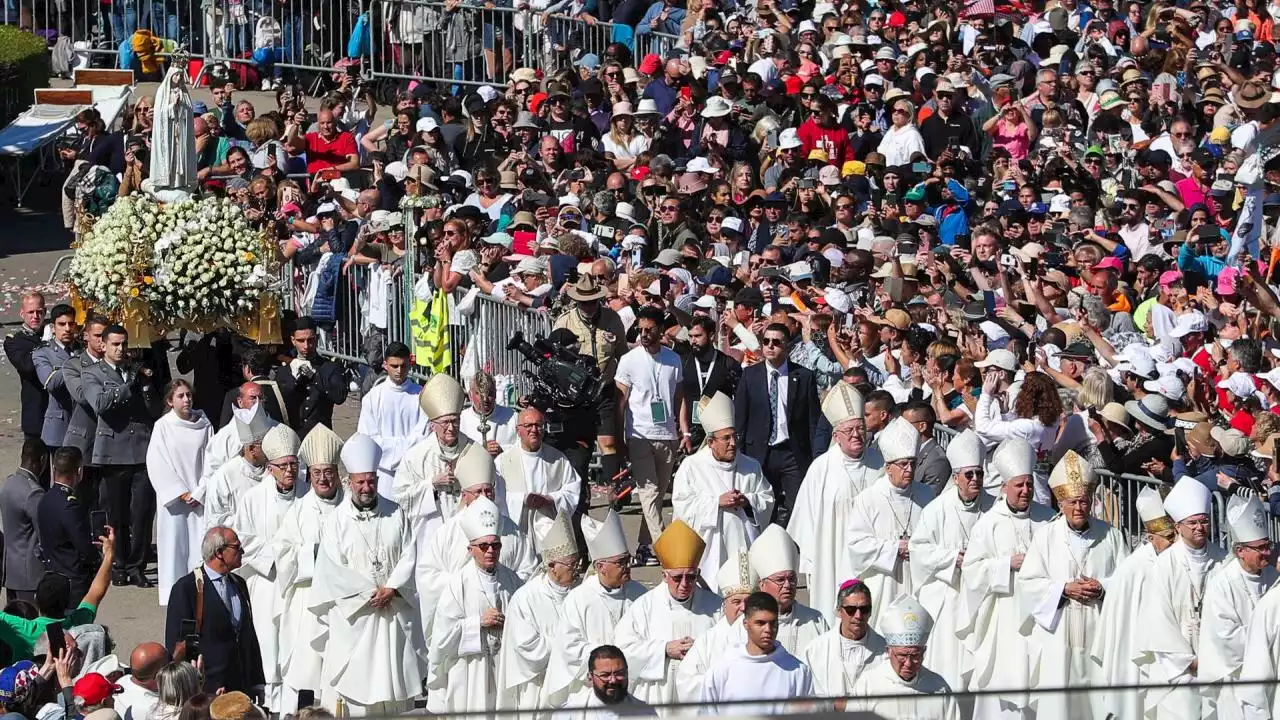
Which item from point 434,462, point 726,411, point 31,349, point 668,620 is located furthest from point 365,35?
point 668,620

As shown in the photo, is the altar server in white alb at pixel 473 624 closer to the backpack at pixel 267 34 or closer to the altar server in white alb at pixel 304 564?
the altar server in white alb at pixel 304 564

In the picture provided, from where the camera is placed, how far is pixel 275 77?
27.6 metres

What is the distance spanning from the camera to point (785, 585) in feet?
38.8

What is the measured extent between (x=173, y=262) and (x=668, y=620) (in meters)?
5.23

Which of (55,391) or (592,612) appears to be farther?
(55,391)

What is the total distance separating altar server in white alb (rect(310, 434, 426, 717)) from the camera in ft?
41.7

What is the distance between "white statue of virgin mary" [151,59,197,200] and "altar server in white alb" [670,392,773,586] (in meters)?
4.78

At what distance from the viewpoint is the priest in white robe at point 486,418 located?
14836 mm

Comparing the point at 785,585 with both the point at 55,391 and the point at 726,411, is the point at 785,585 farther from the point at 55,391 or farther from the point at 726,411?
the point at 55,391

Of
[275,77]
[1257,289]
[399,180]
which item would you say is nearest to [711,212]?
[399,180]

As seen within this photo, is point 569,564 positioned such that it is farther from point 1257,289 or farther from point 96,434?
point 1257,289

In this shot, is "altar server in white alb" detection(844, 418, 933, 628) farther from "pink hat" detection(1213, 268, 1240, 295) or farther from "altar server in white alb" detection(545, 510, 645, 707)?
"pink hat" detection(1213, 268, 1240, 295)

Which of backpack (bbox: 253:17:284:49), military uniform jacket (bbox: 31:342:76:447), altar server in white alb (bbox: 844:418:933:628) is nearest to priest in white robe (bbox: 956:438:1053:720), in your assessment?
altar server in white alb (bbox: 844:418:933:628)

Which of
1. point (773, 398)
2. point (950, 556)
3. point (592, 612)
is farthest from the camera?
point (773, 398)
